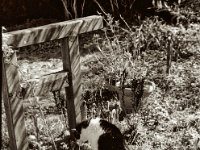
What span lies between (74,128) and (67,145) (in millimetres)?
306

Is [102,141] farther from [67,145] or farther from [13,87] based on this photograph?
[13,87]

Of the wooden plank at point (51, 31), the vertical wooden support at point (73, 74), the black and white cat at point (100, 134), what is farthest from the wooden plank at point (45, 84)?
the black and white cat at point (100, 134)

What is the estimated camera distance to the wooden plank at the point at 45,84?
11.6 ft

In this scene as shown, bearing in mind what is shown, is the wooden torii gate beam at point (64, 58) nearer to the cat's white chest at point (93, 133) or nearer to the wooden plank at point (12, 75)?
the wooden plank at point (12, 75)

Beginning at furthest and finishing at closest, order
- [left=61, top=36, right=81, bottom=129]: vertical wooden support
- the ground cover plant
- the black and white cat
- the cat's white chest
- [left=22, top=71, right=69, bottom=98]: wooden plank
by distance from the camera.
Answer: the ground cover plant
the cat's white chest
the black and white cat
[left=61, top=36, right=81, bottom=129]: vertical wooden support
[left=22, top=71, right=69, bottom=98]: wooden plank

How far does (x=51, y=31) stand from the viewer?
3518 mm

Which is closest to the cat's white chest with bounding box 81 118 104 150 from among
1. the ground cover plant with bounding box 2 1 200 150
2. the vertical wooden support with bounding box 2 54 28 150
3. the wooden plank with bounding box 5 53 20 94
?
the ground cover plant with bounding box 2 1 200 150

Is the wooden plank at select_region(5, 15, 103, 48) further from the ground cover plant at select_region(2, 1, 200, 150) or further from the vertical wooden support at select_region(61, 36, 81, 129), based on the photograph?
the ground cover plant at select_region(2, 1, 200, 150)

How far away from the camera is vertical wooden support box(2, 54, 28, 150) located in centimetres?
334

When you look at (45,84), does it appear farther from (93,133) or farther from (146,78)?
(146,78)

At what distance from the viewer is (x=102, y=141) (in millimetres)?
4074

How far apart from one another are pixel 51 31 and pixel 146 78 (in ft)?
7.93

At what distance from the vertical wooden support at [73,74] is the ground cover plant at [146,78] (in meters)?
0.17

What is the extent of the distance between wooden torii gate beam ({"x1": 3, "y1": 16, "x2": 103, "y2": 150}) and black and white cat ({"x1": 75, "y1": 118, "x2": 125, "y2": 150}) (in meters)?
0.12
